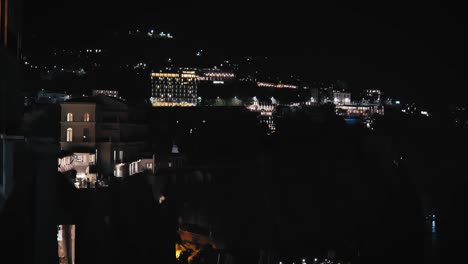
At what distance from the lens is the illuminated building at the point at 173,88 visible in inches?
1335

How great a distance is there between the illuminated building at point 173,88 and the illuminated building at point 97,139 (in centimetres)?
1860

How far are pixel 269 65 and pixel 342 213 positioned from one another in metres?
41.7

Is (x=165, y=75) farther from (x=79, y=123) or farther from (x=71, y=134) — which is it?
(x=71, y=134)

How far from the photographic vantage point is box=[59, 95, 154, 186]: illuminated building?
40.7 ft

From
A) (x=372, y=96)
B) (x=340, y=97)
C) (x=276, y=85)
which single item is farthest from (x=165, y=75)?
(x=372, y=96)

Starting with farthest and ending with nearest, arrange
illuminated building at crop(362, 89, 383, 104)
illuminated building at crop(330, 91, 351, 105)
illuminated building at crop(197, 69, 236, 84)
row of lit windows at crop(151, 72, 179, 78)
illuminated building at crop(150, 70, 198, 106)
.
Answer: illuminated building at crop(362, 89, 383, 104) < illuminated building at crop(330, 91, 351, 105) < illuminated building at crop(197, 69, 236, 84) < row of lit windows at crop(151, 72, 179, 78) < illuminated building at crop(150, 70, 198, 106)

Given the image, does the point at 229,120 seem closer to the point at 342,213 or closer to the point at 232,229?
the point at 342,213

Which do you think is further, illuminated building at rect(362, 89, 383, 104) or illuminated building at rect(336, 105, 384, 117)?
illuminated building at rect(362, 89, 383, 104)

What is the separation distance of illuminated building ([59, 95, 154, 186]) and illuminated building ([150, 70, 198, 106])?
18598mm

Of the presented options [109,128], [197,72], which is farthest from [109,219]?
[197,72]

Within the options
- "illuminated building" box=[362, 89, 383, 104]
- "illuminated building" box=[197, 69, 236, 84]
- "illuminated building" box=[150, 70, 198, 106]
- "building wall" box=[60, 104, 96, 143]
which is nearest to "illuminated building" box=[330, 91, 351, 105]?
"illuminated building" box=[362, 89, 383, 104]

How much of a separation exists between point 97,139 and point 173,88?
2218 centimetres

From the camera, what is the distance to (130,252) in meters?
8.60

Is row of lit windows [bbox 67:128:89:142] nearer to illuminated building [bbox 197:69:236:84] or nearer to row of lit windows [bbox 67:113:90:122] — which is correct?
row of lit windows [bbox 67:113:90:122]
